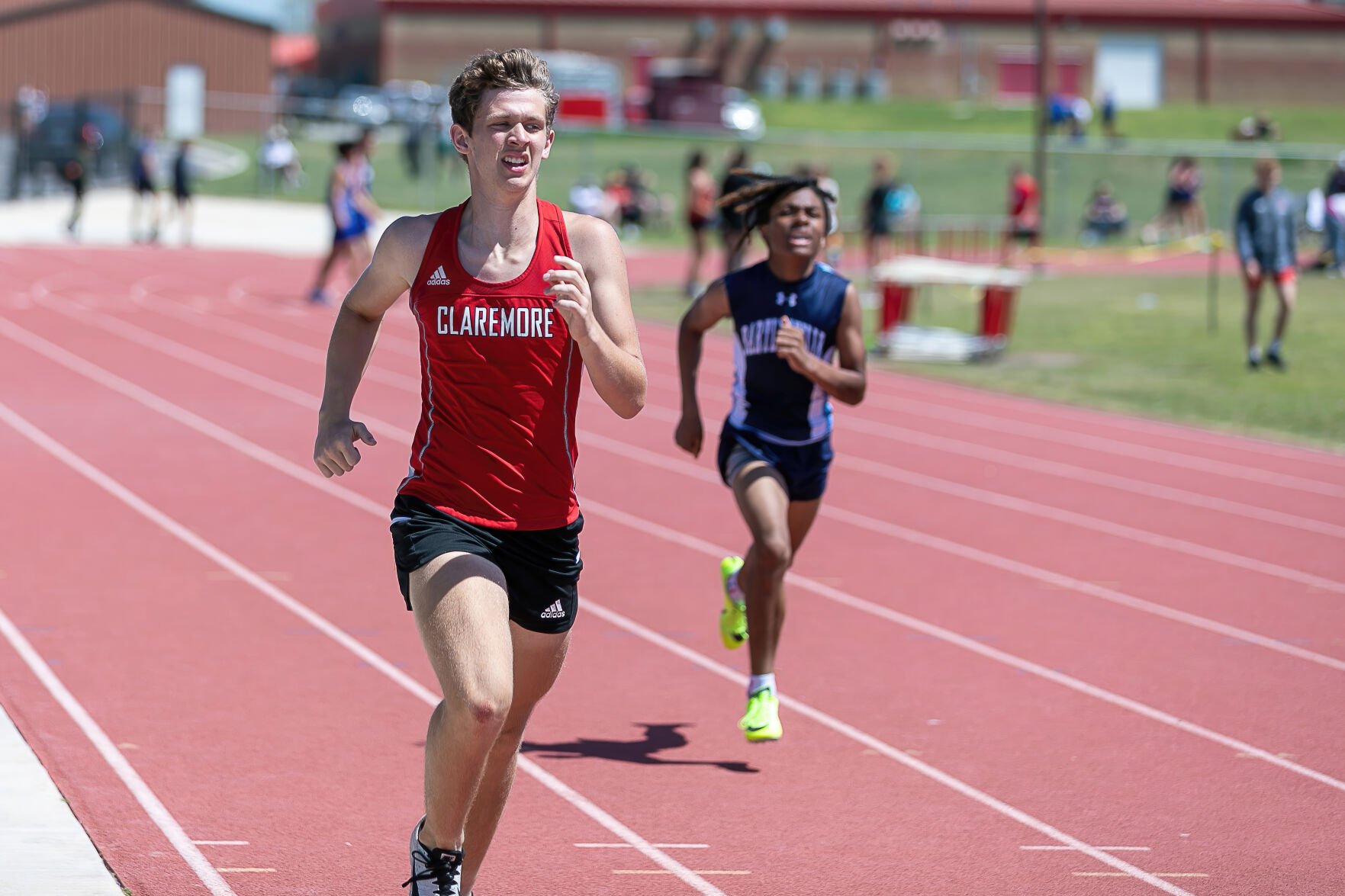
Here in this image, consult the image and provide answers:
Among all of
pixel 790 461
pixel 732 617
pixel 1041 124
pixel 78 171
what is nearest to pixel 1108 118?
pixel 1041 124

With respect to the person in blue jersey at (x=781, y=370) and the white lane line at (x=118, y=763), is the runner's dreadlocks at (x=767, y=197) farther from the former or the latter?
the white lane line at (x=118, y=763)

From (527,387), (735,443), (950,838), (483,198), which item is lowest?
(950,838)

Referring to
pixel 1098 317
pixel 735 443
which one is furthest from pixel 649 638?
pixel 1098 317

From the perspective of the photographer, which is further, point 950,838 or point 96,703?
point 96,703

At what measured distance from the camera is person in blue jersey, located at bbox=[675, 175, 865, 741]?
648 cm

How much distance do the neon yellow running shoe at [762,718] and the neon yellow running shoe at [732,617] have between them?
1.93 ft

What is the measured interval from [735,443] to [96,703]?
95.6 inches

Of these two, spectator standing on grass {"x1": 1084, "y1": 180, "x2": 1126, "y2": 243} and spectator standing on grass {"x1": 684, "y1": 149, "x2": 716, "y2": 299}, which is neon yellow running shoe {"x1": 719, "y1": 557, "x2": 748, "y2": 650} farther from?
spectator standing on grass {"x1": 1084, "y1": 180, "x2": 1126, "y2": 243}

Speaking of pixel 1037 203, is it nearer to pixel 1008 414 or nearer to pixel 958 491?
pixel 1008 414

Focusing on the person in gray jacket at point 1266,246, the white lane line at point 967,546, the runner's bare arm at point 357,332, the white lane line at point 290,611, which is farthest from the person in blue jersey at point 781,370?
the person in gray jacket at point 1266,246

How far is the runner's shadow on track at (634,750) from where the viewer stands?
613 cm

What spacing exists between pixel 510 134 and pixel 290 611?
4455 mm

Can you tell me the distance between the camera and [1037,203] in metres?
32.5

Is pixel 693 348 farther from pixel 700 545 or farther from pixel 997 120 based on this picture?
pixel 997 120
